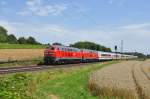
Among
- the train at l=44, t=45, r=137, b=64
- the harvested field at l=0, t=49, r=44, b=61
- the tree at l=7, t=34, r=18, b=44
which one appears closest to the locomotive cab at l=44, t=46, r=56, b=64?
the train at l=44, t=45, r=137, b=64

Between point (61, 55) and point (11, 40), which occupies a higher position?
point (11, 40)

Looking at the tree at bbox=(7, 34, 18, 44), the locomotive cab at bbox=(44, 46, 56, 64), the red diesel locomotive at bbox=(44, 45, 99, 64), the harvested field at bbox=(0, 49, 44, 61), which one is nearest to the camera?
the locomotive cab at bbox=(44, 46, 56, 64)

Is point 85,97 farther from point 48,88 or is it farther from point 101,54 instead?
point 101,54

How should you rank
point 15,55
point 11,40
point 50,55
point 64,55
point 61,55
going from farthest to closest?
point 11,40
point 15,55
point 64,55
point 61,55
point 50,55

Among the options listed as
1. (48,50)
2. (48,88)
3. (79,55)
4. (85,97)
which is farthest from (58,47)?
(85,97)

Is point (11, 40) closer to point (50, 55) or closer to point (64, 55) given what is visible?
point (64, 55)

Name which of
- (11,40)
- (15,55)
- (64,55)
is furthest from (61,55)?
(11,40)

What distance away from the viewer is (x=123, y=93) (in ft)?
74.3

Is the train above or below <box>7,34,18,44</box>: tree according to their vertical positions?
below

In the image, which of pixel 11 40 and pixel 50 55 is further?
pixel 11 40

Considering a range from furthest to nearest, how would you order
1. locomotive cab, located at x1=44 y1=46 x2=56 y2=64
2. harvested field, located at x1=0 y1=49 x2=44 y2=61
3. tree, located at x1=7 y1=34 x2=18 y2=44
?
tree, located at x1=7 y1=34 x2=18 y2=44 → harvested field, located at x1=0 y1=49 x2=44 y2=61 → locomotive cab, located at x1=44 y1=46 x2=56 y2=64

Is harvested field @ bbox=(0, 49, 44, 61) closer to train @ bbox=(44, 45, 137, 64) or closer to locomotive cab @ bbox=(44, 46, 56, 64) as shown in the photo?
locomotive cab @ bbox=(44, 46, 56, 64)

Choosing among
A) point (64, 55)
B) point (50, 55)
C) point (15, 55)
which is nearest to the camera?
point (50, 55)

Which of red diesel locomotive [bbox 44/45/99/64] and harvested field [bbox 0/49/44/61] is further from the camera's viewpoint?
harvested field [bbox 0/49/44/61]
